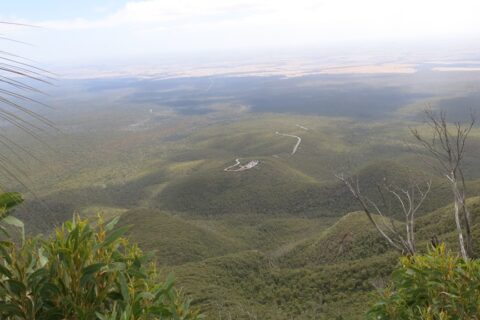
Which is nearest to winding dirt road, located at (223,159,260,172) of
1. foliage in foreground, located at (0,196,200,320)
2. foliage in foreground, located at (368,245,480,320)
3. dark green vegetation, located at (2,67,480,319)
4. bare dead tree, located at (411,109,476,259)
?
dark green vegetation, located at (2,67,480,319)

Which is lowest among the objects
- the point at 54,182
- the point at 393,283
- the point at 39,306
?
the point at 54,182

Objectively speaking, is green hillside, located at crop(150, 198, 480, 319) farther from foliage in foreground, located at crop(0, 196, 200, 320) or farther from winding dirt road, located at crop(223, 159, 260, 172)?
winding dirt road, located at crop(223, 159, 260, 172)

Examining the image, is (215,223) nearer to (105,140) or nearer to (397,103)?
(105,140)

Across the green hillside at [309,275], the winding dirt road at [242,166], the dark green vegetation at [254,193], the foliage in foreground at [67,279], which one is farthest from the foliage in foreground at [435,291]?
the winding dirt road at [242,166]

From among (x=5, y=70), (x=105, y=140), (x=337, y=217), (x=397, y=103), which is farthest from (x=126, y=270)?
(x=397, y=103)

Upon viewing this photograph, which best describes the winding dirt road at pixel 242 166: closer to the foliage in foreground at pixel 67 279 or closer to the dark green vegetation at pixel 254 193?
the dark green vegetation at pixel 254 193

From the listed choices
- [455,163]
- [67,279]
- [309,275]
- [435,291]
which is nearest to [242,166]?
[309,275]
